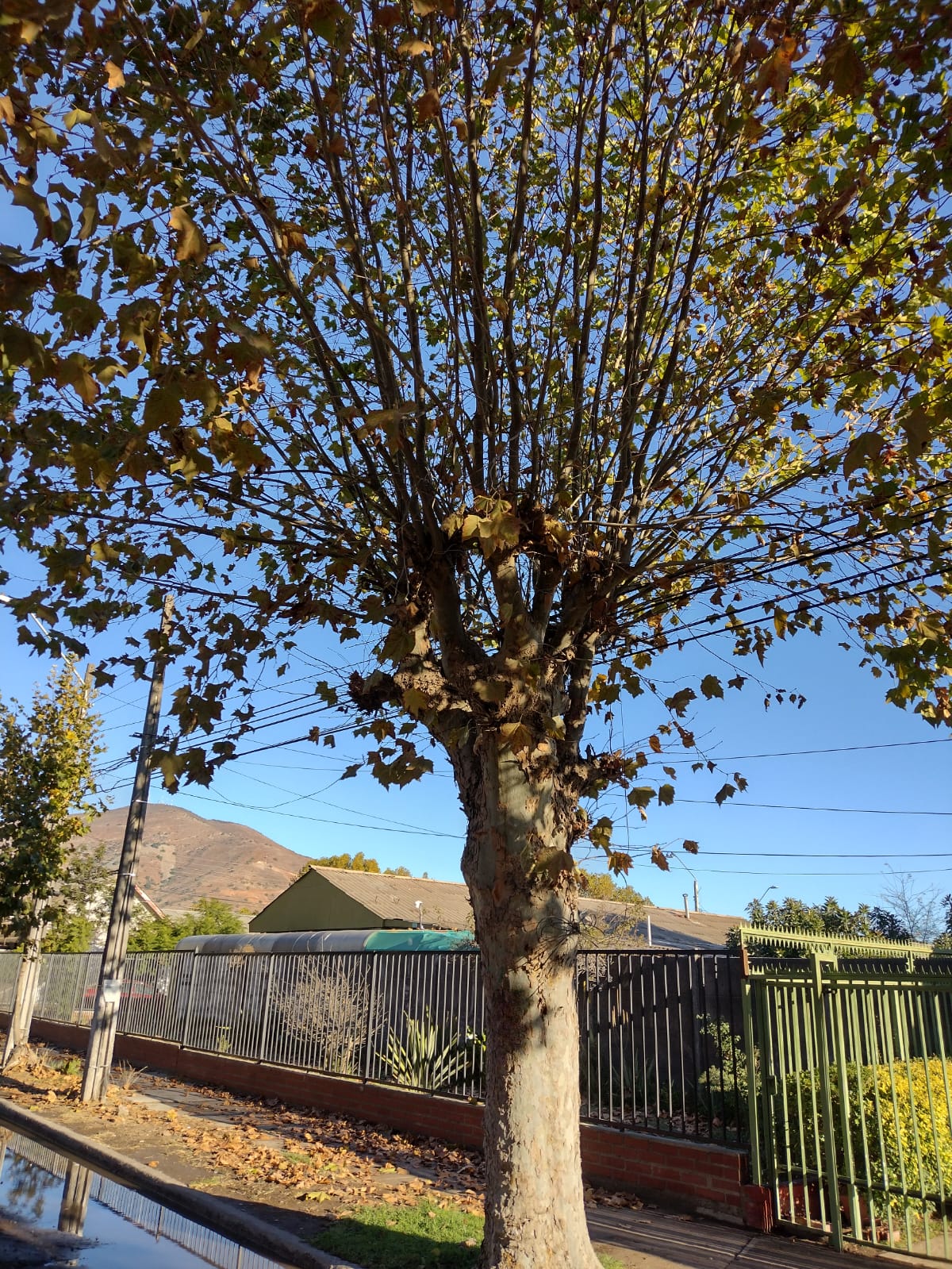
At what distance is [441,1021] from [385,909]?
1943 cm

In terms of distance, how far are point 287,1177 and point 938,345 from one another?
8.65 meters

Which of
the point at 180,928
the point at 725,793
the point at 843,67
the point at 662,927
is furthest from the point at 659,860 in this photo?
the point at 180,928

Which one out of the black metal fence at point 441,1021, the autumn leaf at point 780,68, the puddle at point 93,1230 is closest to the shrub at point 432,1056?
the black metal fence at point 441,1021

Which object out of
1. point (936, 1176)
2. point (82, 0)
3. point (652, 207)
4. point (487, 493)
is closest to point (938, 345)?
point (652, 207)

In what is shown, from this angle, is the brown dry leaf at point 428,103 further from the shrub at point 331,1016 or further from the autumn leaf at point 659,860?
the shrub at point 331,1016

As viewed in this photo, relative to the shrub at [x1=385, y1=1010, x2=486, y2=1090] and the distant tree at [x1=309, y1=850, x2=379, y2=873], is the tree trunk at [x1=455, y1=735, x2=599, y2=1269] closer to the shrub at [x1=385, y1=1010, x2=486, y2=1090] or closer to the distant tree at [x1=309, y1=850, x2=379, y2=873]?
the shrub at [x1=385, y1=1010, x2=486, y2=1090]

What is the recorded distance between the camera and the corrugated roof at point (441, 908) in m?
29.3

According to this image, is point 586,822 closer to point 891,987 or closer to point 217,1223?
point 891,987

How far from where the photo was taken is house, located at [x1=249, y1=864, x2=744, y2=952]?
→ 29.4 metres

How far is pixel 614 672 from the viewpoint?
25.2ft

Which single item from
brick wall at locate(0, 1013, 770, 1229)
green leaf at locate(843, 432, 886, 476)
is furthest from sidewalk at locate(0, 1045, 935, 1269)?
green leaf at locate(843, 432, 886, 476)

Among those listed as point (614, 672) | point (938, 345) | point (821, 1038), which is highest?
point (938, 345)

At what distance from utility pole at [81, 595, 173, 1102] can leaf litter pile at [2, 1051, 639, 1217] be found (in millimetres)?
435

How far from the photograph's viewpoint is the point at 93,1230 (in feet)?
24.7
